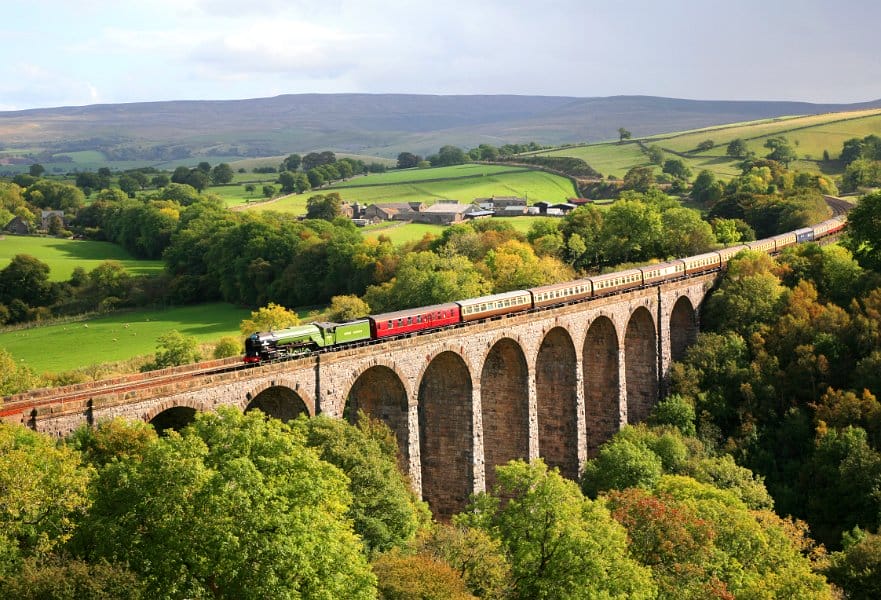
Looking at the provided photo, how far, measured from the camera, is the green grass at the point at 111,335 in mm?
66562

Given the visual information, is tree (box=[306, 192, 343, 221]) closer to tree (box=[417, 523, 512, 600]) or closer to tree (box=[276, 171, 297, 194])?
tree (box=[276, 171, 297, 194])

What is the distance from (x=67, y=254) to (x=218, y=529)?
88.1m

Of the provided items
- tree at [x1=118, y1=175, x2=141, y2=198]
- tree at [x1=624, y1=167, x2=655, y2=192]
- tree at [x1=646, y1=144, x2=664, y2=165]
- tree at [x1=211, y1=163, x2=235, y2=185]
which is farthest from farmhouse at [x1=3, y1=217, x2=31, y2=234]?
tree at [x1=646, y1=144, x2=664, y2=165]

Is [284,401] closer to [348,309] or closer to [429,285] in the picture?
[429,285]

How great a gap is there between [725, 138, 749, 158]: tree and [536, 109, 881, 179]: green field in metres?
1.08

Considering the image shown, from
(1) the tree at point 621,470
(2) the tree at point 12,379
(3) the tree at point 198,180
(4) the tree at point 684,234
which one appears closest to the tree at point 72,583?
(2) the tree at point 12,379

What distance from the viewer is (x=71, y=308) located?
85.7 meters

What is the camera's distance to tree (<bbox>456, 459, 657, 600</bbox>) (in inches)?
1171

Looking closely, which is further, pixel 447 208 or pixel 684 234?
pixel 447 208

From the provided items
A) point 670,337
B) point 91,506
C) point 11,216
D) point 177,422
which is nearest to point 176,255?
point 11,216

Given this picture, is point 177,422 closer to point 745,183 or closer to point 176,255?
point 176,255

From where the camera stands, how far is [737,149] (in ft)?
522

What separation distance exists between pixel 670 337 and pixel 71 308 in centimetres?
5053

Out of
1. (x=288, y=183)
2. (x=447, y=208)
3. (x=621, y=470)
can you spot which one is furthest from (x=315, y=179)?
(x=621, y=470)
